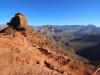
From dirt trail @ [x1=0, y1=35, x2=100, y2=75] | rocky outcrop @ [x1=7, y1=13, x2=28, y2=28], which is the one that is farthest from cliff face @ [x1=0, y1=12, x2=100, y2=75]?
rocky outcrop @ [x1=7, y1=13, x2=28, y2=28]

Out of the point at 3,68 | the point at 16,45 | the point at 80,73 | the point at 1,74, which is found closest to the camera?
the point at 1,74

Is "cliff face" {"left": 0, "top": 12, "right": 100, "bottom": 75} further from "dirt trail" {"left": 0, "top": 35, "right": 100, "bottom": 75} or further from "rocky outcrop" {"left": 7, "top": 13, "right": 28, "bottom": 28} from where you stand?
"rocky outcrop" {"left": 7, "top": 13, "right": 28, "bottom": 28}

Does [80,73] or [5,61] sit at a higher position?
[5,61]

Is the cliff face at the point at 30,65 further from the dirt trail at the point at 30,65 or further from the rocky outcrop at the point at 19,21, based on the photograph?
the rocky outcrop at the point at 19,21

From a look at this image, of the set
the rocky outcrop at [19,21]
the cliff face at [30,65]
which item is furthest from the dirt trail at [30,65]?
the rocky outcrop at [19,21]

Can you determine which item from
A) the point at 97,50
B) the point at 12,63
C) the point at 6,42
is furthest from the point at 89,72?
the point at 97,50

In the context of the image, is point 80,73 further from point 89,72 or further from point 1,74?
point 1,74

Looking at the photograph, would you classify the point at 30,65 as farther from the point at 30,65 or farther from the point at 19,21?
the point at 19,21

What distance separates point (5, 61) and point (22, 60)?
8.14ft

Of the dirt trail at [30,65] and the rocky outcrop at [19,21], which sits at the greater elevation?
the rocky outcrop at [19,21]

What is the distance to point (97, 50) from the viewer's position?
136 meters

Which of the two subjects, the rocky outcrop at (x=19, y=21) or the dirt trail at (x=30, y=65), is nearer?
the dirt trail at (x=30, y=65)

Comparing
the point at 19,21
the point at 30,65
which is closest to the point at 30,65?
the point at 30,65

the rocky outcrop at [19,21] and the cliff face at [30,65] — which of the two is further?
the rocky outcrop at [19,21]
